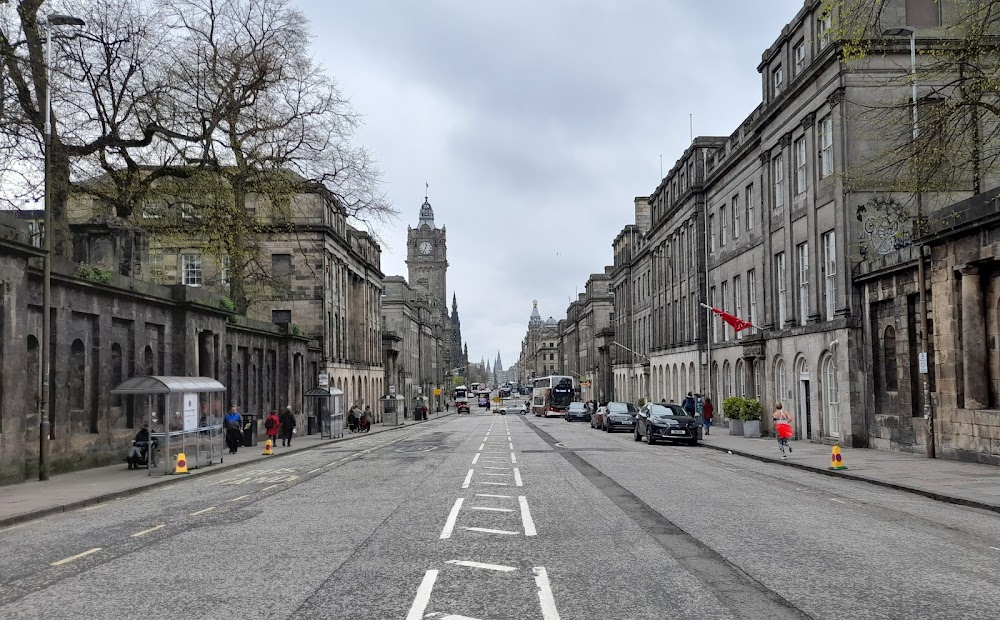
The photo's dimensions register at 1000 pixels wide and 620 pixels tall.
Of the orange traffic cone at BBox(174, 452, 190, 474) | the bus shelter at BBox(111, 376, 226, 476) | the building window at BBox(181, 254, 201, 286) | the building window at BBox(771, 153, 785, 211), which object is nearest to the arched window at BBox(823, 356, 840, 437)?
the building window at BBox(771, 153, 785, 211)

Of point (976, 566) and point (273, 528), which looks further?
point (273, 528)

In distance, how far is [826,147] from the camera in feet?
107

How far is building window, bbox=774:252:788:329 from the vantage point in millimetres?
38812

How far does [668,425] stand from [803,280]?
858 centimetres

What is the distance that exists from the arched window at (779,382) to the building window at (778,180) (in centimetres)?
717

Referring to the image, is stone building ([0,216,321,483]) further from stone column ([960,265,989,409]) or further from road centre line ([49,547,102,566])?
stone column ([960,265,989,409])

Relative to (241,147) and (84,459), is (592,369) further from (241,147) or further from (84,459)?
(84,459)

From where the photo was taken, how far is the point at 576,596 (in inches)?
293

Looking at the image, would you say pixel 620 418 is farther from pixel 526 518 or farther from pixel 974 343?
pixel 526 518

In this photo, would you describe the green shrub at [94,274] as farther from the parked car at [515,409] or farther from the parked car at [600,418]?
the parked car at [515,409]

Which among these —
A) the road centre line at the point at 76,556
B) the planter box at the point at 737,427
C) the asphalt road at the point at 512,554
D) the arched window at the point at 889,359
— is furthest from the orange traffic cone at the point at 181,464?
the planter box at the point at 737,427

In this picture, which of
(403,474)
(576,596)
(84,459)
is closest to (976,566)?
(576,596)

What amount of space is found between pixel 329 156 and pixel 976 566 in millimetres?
31075

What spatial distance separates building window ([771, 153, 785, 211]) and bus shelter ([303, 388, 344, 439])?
23.5 m
